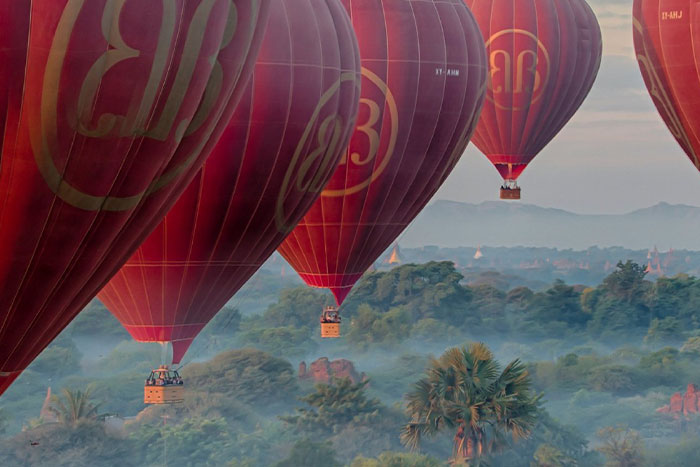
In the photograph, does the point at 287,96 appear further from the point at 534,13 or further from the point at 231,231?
the point at 534,13

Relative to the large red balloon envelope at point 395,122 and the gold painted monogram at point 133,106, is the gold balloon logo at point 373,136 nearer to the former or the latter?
the large red balloon envelope at point 395,122

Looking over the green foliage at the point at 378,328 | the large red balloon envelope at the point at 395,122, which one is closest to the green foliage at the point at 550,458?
the green foliage at the point at 378,328

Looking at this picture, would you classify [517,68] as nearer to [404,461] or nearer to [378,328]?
[404,461]

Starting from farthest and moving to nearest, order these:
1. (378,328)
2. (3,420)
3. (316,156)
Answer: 1. (378,328)
2. (3,420)
3. (316,156)

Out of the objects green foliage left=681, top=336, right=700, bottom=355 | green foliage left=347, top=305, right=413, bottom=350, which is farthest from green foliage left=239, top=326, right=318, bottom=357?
green foliage left=681, top=336, right=700, bottom=355

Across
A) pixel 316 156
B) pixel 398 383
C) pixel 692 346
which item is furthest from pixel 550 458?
pixel 316 156
